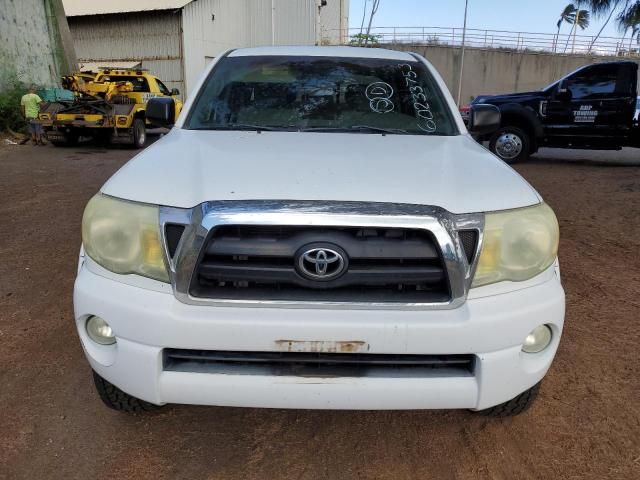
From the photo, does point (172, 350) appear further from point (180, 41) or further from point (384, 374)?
point (180, 41)

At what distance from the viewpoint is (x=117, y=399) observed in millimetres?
2371

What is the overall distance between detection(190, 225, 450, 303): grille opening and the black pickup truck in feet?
31.7

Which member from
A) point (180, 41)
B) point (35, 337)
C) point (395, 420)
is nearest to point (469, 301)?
point (395, 420)

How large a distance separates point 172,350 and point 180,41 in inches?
1015

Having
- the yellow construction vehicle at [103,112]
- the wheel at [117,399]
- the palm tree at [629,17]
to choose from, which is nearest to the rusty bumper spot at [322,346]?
the wheel at [117,399]

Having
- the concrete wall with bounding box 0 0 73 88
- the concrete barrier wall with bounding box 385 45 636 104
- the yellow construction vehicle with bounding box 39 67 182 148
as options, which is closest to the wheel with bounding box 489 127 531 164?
the yellow construction vehicle with bounding box 39 67 182 148

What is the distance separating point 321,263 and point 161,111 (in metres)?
2.25

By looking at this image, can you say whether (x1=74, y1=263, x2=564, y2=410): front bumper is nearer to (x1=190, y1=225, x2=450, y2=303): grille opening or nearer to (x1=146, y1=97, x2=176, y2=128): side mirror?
(x1=190, y1=225, x2=450, y2=303): grille opening

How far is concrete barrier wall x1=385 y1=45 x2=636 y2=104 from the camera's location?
3297 centimetres

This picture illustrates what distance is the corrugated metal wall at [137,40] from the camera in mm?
25250

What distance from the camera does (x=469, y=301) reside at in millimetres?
1992

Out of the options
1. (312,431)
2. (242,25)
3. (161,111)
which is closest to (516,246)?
(312,431)

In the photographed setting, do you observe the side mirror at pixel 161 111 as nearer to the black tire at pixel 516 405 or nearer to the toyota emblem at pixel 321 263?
the toyota emblem at pixel 321 263

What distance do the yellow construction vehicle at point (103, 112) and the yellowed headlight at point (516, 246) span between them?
37.8ft
